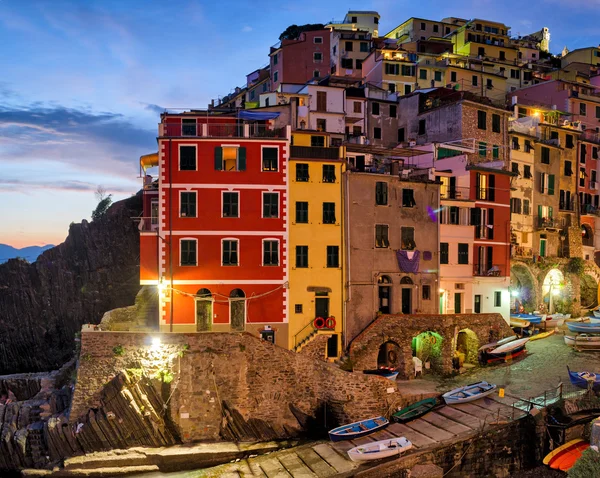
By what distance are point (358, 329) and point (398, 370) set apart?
3814 mm

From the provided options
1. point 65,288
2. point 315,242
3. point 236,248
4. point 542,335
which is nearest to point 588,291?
point 542,335

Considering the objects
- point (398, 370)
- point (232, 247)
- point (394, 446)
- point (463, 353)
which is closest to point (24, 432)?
point (232, 247)

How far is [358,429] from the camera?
104 ft

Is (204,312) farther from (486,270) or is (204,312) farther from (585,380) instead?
(585,380)

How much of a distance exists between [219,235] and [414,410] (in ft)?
54.0

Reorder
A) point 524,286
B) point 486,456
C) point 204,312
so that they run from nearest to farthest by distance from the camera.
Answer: point 486,456 < point 204,312 < point 524,286

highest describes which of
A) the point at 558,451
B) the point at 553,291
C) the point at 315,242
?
the point at 315,242

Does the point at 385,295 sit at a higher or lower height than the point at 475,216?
lower

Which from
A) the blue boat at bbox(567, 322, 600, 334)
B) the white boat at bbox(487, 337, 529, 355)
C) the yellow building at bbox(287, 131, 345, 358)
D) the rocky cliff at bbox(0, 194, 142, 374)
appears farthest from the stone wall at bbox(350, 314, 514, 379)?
the rocky cliff at bbox(0, 194, 142, 374)

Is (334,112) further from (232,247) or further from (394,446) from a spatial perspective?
(394,446)

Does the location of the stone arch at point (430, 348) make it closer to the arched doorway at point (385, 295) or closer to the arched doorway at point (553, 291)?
the arched doorway at point (385, 295)

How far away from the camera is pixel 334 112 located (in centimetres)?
5662

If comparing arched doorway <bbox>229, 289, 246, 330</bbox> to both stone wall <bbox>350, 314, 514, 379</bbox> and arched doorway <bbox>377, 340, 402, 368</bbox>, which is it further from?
arched doorway <bbox>377, 340, 402, 368</bbox>

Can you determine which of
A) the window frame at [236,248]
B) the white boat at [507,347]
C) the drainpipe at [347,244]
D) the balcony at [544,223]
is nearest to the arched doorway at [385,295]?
the drainpipe at [347,244]
